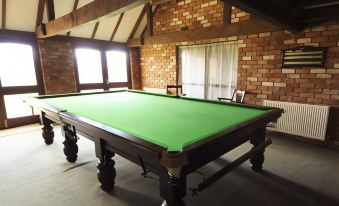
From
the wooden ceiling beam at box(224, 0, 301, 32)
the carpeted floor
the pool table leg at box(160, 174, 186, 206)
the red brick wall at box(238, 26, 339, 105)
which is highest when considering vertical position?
the wooden ceiling beam at box(224, 0, 301, 32)

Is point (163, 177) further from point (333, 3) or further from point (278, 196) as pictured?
point (333, 3)

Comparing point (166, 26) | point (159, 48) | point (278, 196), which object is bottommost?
point (278, 196)

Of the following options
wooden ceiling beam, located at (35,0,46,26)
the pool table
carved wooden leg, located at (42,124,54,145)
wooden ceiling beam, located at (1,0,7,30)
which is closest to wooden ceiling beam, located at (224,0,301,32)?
the pool table

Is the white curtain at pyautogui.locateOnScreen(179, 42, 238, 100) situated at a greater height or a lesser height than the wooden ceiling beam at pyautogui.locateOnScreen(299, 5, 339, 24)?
lesser

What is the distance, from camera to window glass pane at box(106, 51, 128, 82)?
577 centimetres

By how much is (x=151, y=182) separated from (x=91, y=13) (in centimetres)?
230

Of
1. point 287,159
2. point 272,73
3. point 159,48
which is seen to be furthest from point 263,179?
point 159,48

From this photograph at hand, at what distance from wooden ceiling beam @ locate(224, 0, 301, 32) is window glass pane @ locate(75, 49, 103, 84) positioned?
445 cm

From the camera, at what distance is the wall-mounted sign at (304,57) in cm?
302

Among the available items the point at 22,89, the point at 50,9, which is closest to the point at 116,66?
the point at 22,89

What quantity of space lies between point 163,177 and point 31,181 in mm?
1862

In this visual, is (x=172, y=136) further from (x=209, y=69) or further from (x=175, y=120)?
(x=209, y=69)

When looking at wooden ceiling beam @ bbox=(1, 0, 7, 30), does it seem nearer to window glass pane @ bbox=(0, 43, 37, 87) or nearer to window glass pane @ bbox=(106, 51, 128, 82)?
window glass pane @ bbox=(0, 43, 37, 87)

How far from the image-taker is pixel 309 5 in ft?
8.23
